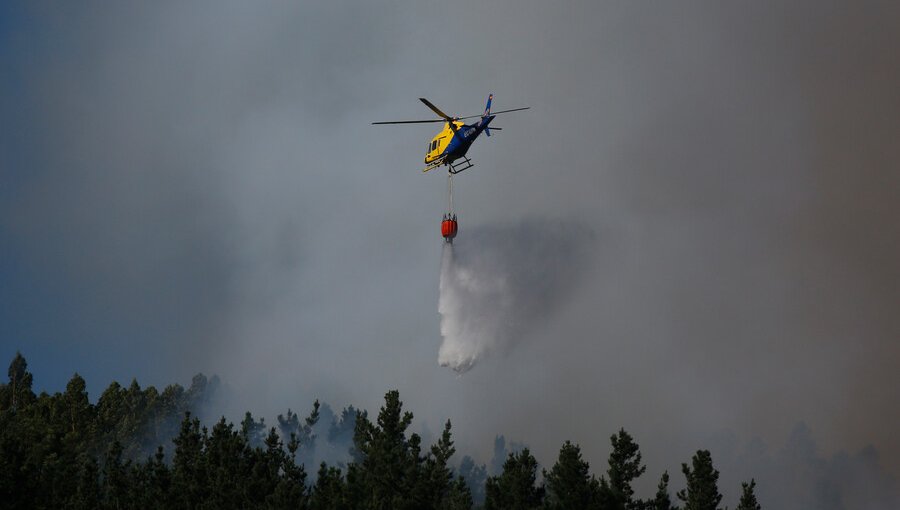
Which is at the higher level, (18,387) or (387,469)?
(18,387)

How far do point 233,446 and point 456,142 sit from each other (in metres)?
37.7

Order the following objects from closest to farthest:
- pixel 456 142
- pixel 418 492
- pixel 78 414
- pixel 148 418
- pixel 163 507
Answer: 1. pixel 418 492
2. pixel 163 507
3. pixel 456 142
4. pixel 78 414
5. pixel 148 418

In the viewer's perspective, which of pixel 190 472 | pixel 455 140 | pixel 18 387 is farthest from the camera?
pixel 18 387

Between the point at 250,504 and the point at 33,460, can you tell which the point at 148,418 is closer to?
the point at 33,460

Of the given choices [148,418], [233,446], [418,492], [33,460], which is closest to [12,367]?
[148,418]

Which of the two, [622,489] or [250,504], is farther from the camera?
[622,489]

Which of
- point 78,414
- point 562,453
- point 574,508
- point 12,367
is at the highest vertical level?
point 12,367

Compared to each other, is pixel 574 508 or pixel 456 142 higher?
pixel 456 142

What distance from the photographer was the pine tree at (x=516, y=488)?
77.9 meters

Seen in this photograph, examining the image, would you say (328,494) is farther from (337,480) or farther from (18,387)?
(18,387)

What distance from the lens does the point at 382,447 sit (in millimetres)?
86125

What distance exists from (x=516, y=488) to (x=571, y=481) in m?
5.24

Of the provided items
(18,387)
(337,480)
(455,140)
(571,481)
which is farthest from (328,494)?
(18,387)

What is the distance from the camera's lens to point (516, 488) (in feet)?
261
